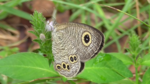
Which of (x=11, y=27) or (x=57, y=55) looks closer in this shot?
(x=57, y=55)

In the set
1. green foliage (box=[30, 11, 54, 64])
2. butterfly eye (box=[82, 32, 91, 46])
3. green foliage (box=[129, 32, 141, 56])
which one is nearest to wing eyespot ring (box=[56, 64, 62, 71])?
green foliage (box=[30, 11, 54, 64])

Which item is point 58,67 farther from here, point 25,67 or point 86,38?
point 25,67

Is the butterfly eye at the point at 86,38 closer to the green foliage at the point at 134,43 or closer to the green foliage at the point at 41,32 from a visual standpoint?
the green foliage at the point at 41,32

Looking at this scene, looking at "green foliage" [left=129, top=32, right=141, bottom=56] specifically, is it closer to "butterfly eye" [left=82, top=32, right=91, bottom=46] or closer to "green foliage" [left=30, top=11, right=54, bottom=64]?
"butterfly eye" [left=82, top=32, right=91, bottom=46]

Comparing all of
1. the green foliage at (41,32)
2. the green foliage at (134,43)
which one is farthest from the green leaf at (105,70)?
the green foliage at (41,32)

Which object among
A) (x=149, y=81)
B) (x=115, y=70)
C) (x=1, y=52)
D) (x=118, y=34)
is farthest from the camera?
(x=118, y=34)

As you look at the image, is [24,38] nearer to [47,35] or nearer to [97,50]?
[47,35]

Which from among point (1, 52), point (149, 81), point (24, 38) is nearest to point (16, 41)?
point (24, 38)
